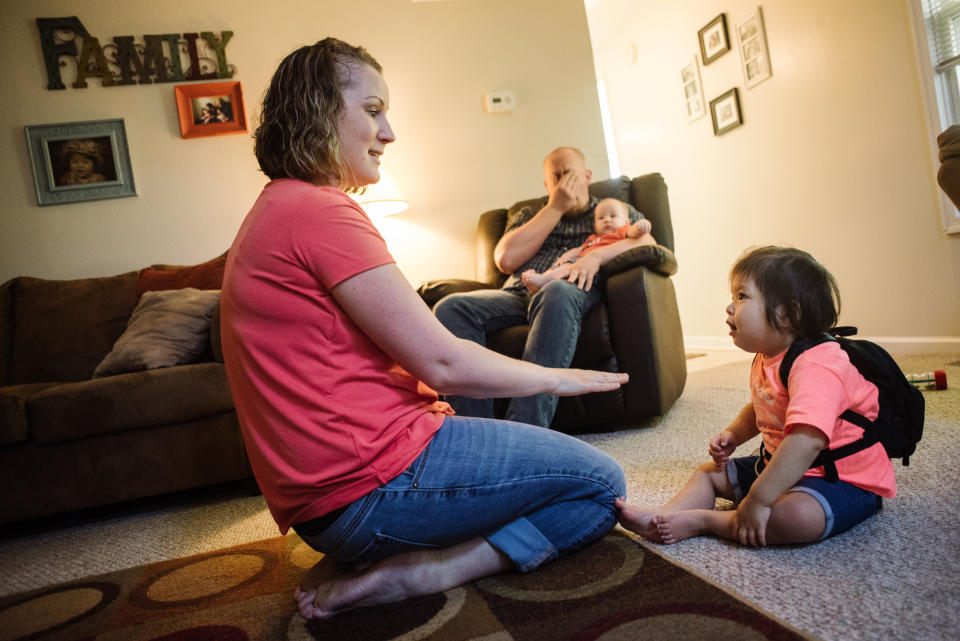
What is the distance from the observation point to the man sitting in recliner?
75.7 inches

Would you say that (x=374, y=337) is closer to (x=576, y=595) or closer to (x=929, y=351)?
(x=576, y=595)

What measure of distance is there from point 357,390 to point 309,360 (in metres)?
0.09

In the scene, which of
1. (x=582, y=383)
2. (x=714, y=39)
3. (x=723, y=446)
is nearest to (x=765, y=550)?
(x=723, y=446)

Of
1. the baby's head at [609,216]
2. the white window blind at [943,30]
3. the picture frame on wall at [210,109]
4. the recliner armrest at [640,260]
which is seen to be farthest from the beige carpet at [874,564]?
the picture frame on wall at [210,109]

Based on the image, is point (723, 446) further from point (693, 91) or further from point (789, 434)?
point (693, 91)

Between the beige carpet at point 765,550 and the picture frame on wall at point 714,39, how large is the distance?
7.80 feet

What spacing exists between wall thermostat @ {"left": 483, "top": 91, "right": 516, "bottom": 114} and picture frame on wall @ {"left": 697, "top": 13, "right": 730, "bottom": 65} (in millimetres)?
1599

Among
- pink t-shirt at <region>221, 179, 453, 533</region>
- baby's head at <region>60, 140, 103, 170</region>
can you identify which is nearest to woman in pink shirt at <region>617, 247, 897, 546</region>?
pink t-shirt at <region>221, 179, 453, 533</region>

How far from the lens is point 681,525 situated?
3.79ft

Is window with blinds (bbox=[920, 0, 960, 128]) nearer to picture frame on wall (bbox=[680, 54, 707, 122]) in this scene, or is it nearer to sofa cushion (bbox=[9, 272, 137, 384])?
picture frame on wall (bbox=[680, 54, 707, 122])

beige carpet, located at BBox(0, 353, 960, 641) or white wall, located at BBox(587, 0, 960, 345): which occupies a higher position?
white wall, located at BBox(587, 0, 960, 345)

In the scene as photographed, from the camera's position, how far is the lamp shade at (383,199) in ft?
10.3

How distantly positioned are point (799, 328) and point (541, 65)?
9.29 ft

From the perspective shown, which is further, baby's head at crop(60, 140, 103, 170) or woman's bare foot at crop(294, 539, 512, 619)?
baby's head at crop(60, 140, 103, 170)
